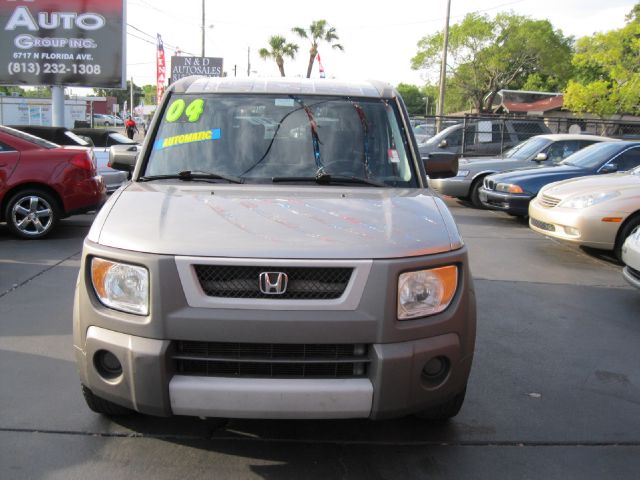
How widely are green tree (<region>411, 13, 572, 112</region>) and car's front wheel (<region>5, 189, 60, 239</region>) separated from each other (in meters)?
45.2

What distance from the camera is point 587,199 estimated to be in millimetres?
8055

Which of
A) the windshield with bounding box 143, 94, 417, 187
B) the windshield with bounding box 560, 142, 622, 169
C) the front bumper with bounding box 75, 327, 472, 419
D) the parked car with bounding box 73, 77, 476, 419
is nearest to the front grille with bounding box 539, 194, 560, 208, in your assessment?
the windshield with bounding box 560, 142, 622, 169

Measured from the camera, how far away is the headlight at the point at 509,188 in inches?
429

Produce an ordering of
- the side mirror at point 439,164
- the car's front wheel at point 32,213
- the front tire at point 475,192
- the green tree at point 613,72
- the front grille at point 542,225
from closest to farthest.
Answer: the side mirror at point 439,164 → the front grille at point 542,225 → the car's front wheel at point 32,213 → the front tire at point 475,192 → the green tree at point 613,72

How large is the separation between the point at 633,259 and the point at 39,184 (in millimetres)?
7517

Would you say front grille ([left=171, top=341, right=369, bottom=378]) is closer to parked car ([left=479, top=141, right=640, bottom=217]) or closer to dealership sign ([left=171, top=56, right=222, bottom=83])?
parked car ([left=479, top=141, right=640, bottom=217])

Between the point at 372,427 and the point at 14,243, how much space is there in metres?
6.81

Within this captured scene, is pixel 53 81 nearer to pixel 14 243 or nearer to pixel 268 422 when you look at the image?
pixel 14 243

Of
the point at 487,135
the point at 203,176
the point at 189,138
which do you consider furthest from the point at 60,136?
the point at 487,135

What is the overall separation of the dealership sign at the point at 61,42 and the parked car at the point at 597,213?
43.2 feet

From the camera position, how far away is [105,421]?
3.52 m

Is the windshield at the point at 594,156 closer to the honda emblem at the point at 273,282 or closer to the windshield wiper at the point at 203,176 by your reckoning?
the windshield wiper at the point at 203,176

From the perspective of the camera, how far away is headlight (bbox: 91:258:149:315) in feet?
9.05

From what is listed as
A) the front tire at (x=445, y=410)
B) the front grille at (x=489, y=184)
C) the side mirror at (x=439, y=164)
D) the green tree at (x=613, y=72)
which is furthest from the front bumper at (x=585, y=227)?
the green tree at (x=613, y=72)
